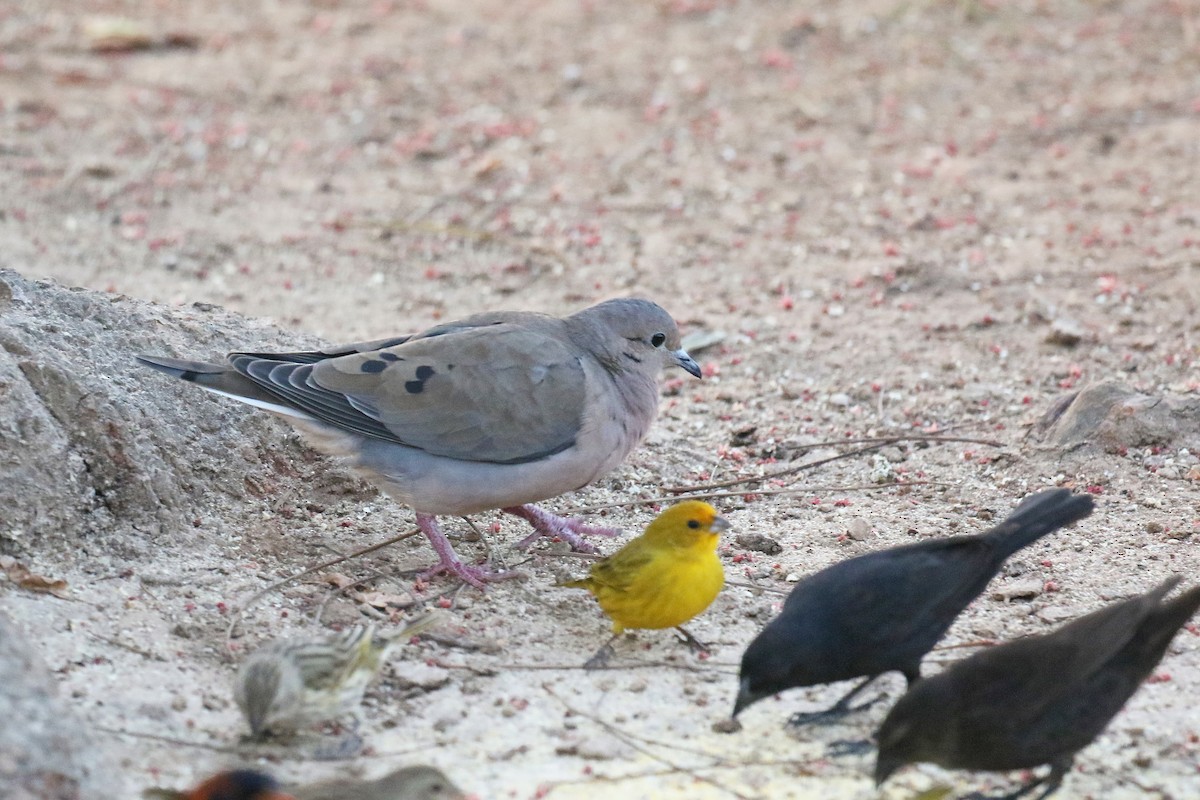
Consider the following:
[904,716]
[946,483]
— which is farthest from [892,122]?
[904,716]

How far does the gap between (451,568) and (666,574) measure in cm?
114

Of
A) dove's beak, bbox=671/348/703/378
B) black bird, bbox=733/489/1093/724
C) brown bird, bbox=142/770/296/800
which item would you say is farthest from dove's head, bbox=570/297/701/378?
brown bird, bbox=142/770/296/800

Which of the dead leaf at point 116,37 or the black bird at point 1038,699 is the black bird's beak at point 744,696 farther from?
the dead leaf at point 116,37

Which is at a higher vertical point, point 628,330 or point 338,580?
point 628,330

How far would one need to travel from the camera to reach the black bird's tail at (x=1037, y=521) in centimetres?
464

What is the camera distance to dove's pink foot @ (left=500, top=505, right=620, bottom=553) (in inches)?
234

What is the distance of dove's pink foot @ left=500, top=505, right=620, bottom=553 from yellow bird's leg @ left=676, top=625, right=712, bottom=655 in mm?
811

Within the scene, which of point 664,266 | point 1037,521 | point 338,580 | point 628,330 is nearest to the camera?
point 1037,521

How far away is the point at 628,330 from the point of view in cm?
613

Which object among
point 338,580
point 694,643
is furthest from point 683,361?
point 338,580

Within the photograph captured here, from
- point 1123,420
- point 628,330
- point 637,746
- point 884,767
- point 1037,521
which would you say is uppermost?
point 628,330

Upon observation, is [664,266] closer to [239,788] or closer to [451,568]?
[451,568]

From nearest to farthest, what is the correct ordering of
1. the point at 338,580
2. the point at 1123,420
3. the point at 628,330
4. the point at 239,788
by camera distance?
the point at 239,788
the point at 338,580
the point at 628,330
the point at 1123,420

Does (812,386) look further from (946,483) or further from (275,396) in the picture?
(275,396)
